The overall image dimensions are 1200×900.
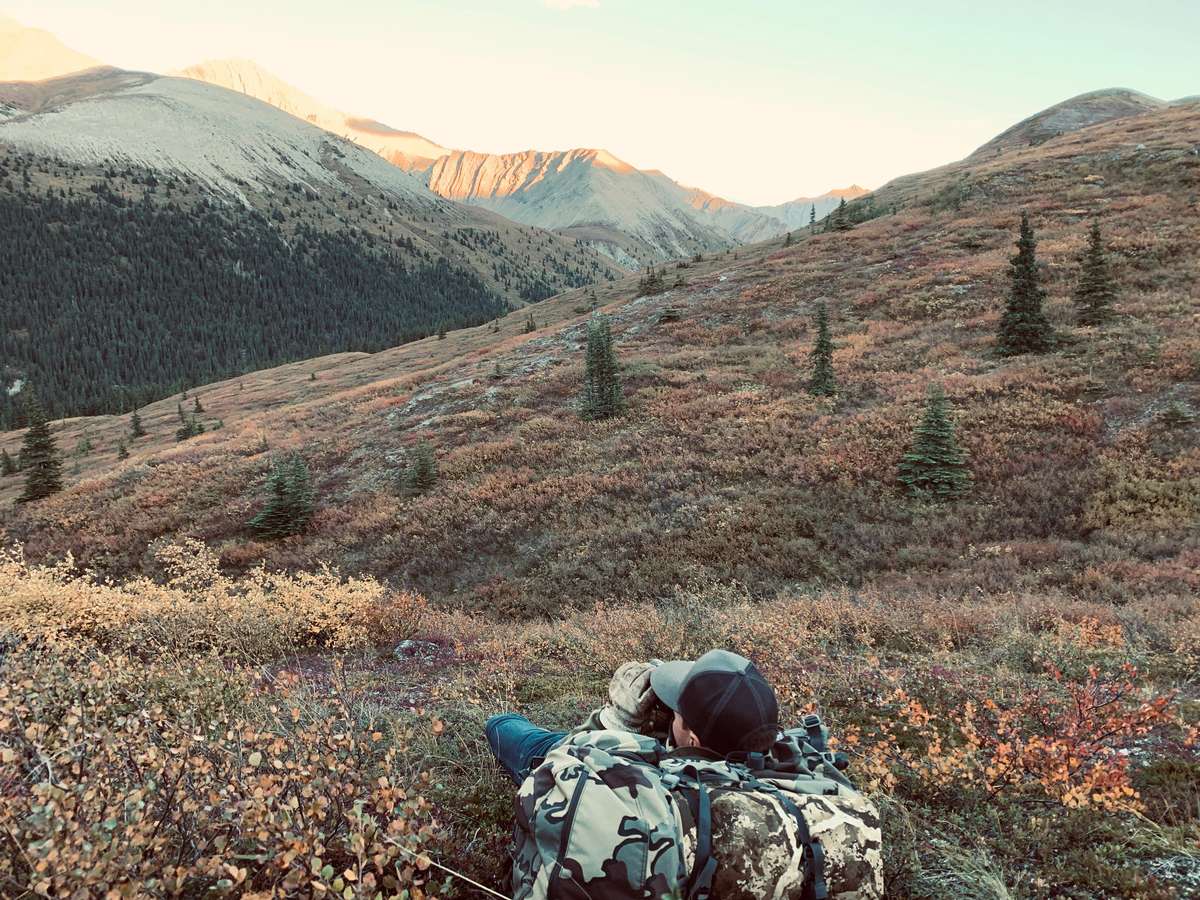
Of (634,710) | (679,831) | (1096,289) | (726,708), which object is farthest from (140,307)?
(679,831)

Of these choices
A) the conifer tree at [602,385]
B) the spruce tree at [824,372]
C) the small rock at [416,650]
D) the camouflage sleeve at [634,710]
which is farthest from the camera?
the conifer tree at [602,385]

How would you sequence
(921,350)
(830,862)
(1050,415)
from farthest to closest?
(921,350) < (1050,415) < (830,862)

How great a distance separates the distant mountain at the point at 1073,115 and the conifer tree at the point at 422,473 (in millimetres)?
87852

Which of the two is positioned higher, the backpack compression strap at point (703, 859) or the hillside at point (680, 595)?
the backpack compression strap at point (703, 859)

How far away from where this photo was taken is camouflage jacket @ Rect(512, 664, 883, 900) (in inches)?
85.0

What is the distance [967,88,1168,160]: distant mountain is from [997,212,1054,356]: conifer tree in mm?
71964

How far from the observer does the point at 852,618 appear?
7.86 m

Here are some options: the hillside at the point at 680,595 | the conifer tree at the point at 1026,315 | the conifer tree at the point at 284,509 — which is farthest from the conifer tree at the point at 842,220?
the conifer tree at the point at 284,509

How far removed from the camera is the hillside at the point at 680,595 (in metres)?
2.82

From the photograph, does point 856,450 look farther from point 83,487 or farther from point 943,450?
point 83,487

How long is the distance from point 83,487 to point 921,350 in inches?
1519

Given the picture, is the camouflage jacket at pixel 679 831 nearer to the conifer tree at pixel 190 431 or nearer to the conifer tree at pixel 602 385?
the conifer tree at pixel 602 385

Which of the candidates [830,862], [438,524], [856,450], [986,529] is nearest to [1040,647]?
[830,862]

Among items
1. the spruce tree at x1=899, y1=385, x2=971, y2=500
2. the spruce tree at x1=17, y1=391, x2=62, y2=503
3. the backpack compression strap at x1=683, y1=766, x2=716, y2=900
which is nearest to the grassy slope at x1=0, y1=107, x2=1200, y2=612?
the spruce tree at x1=899, y1=385, x2=971, y2=500
